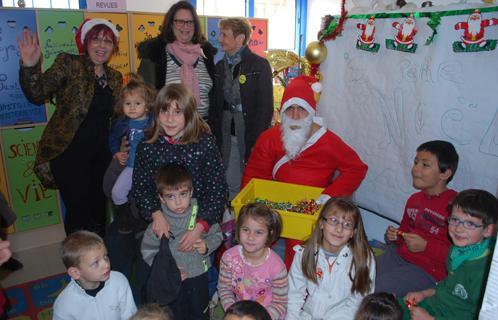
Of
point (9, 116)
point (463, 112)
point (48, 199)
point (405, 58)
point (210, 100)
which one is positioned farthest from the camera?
point (48, 199)

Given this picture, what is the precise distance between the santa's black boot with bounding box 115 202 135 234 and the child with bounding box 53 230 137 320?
650mm

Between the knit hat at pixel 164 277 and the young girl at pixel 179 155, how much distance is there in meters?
0.17

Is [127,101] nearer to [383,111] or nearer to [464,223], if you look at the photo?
[383,111]

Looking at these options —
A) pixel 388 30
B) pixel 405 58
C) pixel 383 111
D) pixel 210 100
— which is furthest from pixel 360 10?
pixel 210 100

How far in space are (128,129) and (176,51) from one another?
812mm

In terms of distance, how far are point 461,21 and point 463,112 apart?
1.85ft

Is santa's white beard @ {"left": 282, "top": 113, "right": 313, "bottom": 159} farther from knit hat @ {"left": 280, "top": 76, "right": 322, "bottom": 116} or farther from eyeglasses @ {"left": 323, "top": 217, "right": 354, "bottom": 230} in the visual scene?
eyeglasses @ {"left": 323, "top": 217, "right": 354, "bottom": 230}

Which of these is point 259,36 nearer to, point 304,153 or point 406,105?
point 304,153

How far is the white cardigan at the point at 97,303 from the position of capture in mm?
1962

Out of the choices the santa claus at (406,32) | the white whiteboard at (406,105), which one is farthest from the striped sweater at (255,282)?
the santa claus at (406,32)

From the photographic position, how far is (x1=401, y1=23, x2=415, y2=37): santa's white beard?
2.80m

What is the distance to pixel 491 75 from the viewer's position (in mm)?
2418

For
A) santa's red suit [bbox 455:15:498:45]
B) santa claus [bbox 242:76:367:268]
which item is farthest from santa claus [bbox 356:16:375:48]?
santa's red suit [bbox 455:15:498:45]

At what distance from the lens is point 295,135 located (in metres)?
3.08
